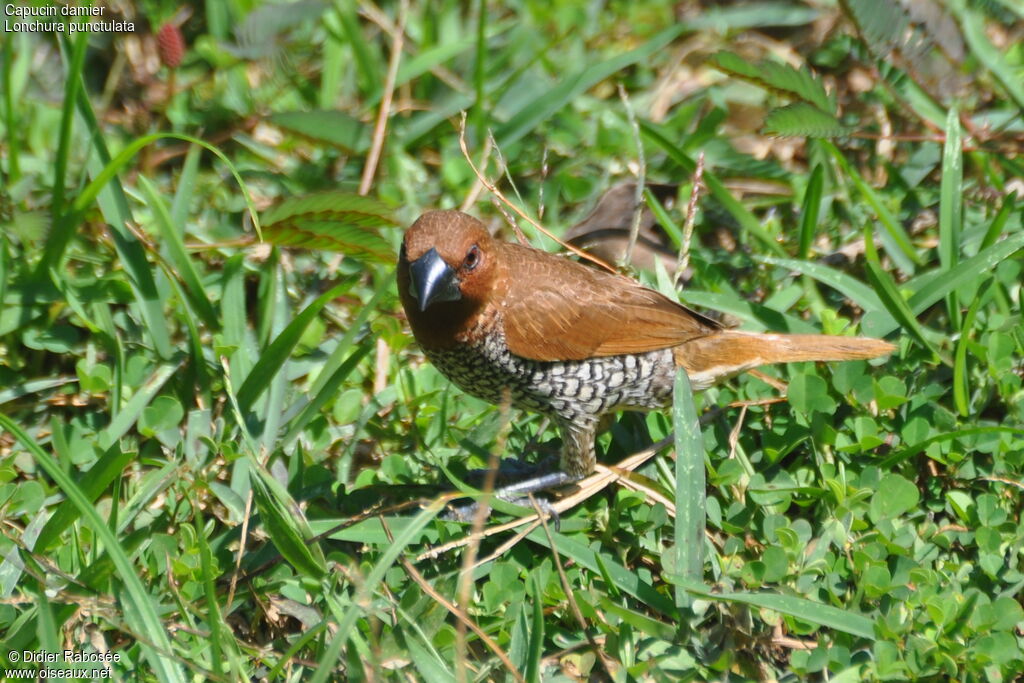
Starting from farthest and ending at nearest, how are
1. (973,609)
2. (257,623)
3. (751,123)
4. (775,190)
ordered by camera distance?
(751,123) → (775,190) → (257,623) → (973,609)

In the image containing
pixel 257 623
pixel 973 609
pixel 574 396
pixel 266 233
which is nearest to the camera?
pixel 973 609

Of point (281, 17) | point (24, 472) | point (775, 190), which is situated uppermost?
point (281, 17)

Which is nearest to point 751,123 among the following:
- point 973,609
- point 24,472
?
point 973,609

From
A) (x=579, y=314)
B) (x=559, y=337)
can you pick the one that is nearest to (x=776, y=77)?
(x=579, y=314)

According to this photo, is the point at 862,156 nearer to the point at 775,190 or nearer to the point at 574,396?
the point at 775,190

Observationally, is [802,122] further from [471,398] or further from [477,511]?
[477,511]

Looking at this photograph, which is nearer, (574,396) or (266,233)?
(574,396)
